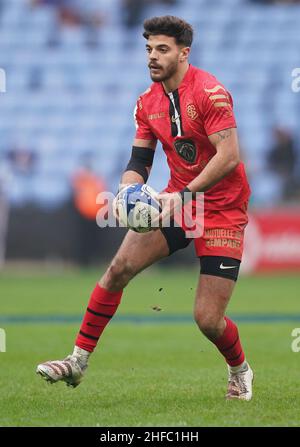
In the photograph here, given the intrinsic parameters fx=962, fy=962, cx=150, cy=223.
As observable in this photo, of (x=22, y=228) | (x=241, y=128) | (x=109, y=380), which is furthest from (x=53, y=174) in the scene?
(x=109, y=380)

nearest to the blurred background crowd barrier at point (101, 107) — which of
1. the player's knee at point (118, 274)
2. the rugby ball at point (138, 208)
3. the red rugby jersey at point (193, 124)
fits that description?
the red rugby jersey at point (193, 124)

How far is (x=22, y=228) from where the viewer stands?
1767 cm

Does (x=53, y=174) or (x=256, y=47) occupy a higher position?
(x=256, y=47)

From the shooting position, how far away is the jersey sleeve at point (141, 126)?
6.15 m

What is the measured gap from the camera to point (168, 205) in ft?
18.4

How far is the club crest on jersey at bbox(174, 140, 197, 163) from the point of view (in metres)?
5.91

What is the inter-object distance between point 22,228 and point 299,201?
209 inches

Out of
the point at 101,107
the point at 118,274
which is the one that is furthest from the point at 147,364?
the point at 101,107

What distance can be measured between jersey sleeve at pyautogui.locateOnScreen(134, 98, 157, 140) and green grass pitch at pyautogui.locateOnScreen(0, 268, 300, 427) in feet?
5.40

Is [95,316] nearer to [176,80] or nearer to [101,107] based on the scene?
[176,80]

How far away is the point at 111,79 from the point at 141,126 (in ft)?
52.2

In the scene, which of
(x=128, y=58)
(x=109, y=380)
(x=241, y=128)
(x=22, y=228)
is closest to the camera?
(x=109, y=380)
